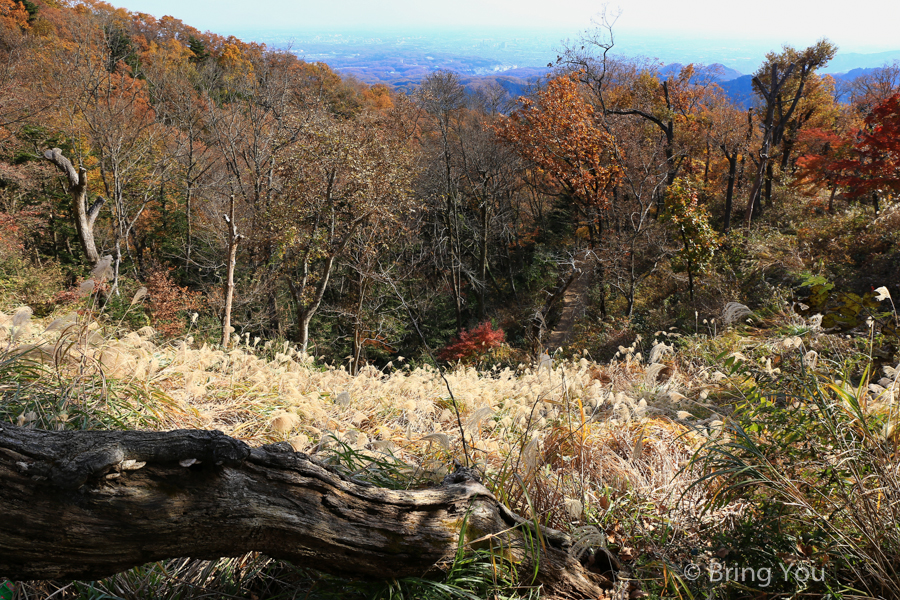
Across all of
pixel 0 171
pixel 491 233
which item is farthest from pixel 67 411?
pixel 491 233

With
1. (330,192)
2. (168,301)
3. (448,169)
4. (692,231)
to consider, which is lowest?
(168,301)

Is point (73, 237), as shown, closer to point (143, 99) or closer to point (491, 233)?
point (143, 99)

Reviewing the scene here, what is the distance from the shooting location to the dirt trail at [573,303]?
1821cm

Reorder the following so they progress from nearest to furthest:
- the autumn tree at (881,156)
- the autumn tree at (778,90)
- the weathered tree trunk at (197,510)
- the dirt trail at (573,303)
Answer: the weathered tree trunk at (197,510), the autumn tree at (881,156), the autumn tree at (778,90), the dirt trail at (573,303)

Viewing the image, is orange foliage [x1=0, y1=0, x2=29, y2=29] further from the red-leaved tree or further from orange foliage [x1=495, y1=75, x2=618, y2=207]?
the red-leaved tree

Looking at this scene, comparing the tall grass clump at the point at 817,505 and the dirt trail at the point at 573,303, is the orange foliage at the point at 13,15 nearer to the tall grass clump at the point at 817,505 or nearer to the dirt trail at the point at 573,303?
the dirt trail at the point at 573,303

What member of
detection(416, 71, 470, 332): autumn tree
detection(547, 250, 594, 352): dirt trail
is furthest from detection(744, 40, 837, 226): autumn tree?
detection(416, 71, 470, 332): autumn tree

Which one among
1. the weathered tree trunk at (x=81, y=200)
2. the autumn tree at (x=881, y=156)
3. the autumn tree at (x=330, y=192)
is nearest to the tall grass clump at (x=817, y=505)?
the autumn tree at (x=881, y=156)

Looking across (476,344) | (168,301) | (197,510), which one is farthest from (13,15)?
(197,510)

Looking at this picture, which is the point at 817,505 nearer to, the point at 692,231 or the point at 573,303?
the point at 692,231

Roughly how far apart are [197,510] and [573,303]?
20484 mm

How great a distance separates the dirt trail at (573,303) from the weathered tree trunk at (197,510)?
1551cm

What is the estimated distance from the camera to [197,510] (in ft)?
4.55

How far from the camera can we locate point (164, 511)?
1.34 metres
